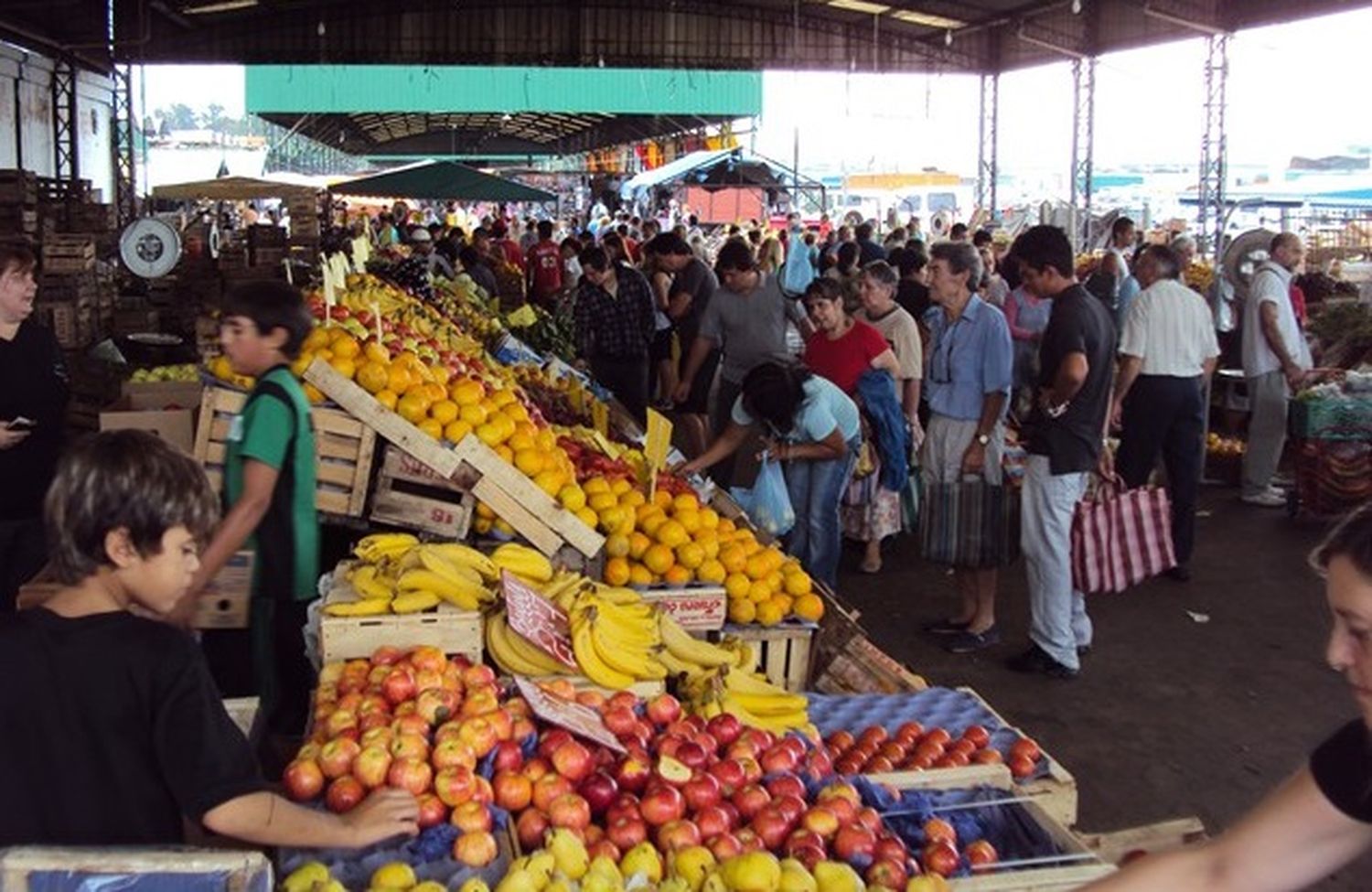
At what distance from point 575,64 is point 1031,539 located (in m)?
16.5

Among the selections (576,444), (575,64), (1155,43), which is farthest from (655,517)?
(575,64)

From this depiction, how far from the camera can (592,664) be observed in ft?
11.7

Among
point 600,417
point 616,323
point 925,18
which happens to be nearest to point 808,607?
point 600,417

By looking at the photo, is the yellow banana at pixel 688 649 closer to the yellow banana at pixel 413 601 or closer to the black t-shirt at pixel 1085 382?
the yellow banana at pixel 413 601

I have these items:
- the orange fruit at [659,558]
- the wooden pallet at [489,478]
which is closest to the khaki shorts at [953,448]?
the orange fruit at [659,558]

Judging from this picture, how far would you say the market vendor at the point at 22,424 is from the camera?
4.51 meters

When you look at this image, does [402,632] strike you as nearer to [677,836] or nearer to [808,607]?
[677,836]

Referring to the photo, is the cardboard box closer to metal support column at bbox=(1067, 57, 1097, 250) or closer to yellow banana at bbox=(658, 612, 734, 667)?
yellow banana at bbox=(658, 612, 734, 667)

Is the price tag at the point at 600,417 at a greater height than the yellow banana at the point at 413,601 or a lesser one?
greater

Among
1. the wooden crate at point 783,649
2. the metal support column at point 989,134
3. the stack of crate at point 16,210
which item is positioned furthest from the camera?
the metal support column at point 989,134

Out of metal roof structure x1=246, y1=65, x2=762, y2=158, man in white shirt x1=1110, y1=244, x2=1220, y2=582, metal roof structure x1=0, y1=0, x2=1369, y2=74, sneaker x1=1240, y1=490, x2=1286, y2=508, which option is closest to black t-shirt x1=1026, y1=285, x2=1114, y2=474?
man in white shirt x1=1110, y1=244, x2=1220, y2=582

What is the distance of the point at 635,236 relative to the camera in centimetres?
2091

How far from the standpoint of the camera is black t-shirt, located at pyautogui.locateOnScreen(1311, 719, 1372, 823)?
68.8 inches

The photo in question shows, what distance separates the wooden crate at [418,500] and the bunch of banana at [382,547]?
1.32 ft
